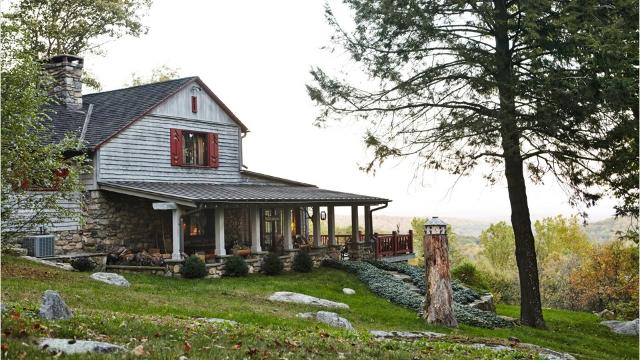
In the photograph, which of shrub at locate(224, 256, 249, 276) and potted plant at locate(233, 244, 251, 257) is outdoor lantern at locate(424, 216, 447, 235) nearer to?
shrub at locate(224, 256, 249, 276)

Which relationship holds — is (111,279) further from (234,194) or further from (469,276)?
(469,276)

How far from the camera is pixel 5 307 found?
9445mm

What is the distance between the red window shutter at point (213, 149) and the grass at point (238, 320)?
6527 mm

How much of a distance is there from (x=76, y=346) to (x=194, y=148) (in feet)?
67.7

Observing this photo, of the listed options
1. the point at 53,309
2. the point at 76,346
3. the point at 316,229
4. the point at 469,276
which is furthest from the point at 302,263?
the point at 76,346

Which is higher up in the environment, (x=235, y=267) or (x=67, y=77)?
(x=67, y=77)

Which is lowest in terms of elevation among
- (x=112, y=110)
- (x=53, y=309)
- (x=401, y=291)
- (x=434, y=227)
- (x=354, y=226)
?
(x=401, y=291)

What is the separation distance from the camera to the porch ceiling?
2184 cm

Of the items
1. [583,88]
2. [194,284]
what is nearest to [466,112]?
[583,88]

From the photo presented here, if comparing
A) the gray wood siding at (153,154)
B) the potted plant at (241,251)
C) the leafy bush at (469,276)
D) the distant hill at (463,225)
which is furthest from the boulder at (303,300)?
the distant hill at (463,225)

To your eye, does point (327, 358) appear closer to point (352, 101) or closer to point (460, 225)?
point (352, 101)

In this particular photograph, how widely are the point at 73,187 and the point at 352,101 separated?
814 cm

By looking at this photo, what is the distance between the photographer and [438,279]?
16.5 meters

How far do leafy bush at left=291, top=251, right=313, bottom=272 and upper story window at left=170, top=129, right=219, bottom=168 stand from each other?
5.80m
